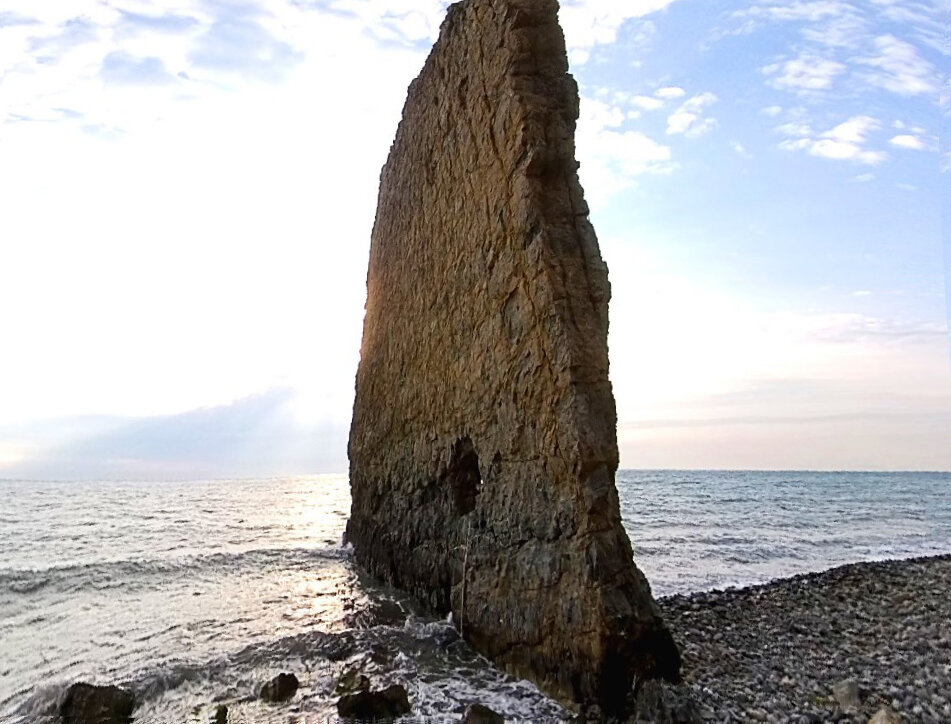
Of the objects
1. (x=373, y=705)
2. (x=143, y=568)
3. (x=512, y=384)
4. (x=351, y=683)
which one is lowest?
(x=143, y=568)

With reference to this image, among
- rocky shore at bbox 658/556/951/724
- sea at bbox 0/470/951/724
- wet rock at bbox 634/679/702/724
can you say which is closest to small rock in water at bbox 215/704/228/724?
sea at bbox 0/470/951/724

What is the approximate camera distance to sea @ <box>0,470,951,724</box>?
9070 millimetres

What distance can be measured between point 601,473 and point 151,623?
9904mm

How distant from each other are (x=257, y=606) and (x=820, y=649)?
10892 mm

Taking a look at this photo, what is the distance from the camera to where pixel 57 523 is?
3103 centimetres

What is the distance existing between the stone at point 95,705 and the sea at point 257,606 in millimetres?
242

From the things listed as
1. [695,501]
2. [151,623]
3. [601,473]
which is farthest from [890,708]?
[695,501]

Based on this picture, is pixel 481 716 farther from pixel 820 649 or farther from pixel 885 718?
pixel 820 649

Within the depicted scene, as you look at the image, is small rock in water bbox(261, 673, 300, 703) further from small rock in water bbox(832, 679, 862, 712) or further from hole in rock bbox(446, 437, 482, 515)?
small rock in water bbox(832, 679, 862, 712)

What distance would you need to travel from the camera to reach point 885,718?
6.98m

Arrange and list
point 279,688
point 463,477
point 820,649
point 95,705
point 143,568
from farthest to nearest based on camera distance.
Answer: point 143,568 < point 463,477 < point 820,649 < point 279,688 < point 95,705

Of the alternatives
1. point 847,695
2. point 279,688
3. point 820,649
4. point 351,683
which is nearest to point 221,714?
point 279,688

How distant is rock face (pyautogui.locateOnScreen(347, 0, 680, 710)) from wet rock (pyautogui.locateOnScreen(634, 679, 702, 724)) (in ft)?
1.02

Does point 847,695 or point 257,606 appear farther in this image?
point 257,606
